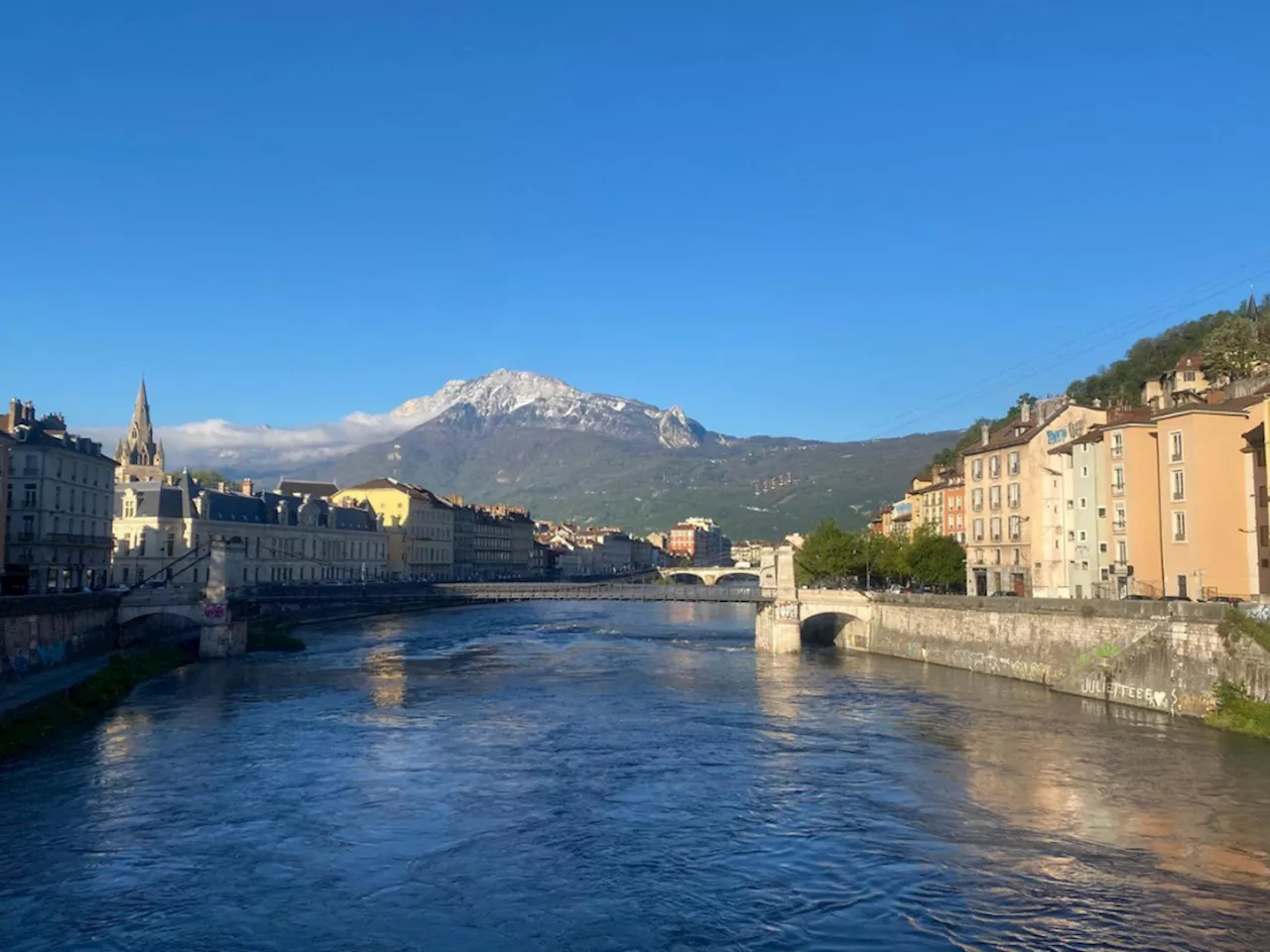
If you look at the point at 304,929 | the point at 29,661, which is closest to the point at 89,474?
the point at 29,661

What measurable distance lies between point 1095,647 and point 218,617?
48.8m

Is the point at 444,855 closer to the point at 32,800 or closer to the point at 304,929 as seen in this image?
the point at 304,929

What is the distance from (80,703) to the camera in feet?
132

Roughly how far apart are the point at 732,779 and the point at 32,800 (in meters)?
18.5

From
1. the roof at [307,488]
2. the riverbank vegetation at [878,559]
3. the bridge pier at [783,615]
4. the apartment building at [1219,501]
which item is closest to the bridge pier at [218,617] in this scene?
the bridge pier at [783,615]

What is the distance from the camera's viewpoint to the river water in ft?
62.3

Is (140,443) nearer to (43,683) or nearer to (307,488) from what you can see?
(307,488)

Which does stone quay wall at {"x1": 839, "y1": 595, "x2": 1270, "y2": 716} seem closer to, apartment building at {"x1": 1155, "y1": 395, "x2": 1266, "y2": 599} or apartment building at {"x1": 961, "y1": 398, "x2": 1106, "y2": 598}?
apartment building at {"x1": 1155, "y1": 395, "x2": 1266, "y2": 599}

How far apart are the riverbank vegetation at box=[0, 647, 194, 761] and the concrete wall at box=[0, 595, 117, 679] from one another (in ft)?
6.21

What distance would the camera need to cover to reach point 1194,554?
5000 centimetres

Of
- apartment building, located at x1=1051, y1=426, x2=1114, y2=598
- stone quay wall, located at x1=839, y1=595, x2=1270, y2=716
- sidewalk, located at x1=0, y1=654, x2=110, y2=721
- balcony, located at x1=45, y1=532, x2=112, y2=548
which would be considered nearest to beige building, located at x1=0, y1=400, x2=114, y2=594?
balcony, located at x1=45, y1=532, x2=112, y2=548

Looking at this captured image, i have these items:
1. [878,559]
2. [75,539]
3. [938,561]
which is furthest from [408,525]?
[938,561]

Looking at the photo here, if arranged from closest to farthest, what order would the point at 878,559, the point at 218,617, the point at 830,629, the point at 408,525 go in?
the point at 218,617
the point at 830,629
the point at 878,559
the point at 408,525

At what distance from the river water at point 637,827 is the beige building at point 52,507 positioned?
1218 inches
